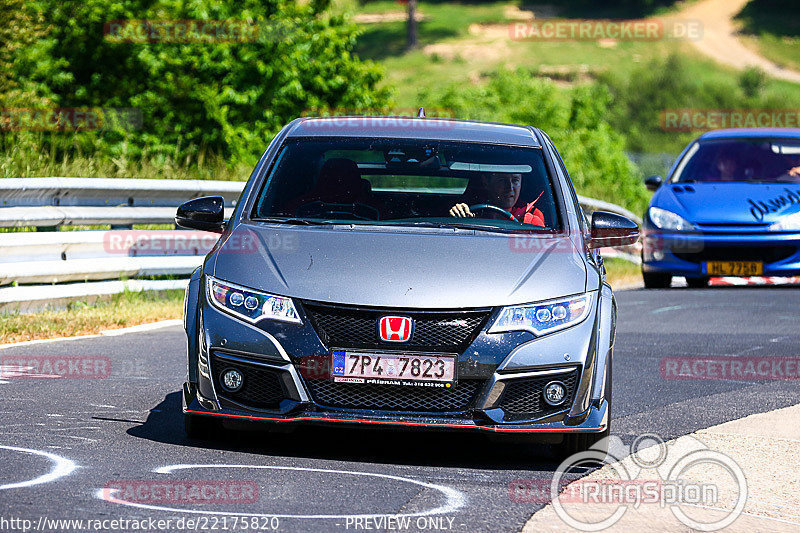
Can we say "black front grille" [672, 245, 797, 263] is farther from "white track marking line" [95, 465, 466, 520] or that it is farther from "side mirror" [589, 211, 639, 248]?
"white track marking line" [95, 465, 466, 520]

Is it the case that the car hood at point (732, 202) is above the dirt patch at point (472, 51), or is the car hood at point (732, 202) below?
above

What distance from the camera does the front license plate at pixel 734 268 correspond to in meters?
14.8

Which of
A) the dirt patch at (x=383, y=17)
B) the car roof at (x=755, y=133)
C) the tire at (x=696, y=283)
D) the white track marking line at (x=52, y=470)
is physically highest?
the white track marking line at (x=52, y=470)

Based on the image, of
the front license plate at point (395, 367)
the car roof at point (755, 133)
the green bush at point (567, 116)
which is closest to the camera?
the front license plate at point (395, 367)

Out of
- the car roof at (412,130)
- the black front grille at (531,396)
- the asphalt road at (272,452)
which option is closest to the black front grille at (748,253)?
the asphalt road at (272,452)

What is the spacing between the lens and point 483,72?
114 metres

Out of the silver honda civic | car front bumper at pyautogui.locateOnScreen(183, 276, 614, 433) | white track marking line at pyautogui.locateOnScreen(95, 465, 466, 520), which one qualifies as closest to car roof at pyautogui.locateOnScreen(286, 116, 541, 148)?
the silver honda civic

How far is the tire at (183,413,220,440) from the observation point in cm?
666

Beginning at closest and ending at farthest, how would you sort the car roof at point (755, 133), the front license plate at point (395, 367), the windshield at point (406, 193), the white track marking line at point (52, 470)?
the white track marking line at point (52, 470)
the front license plate at point (395, 367)
the windshield at point (406, 193)
the car roof at point (755, 133)

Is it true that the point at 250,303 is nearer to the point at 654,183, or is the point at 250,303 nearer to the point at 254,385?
the point at 254,385

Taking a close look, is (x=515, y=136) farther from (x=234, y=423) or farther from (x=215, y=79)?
(x=215, y=79)

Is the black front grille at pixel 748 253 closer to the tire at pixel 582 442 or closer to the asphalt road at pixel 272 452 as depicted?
the asphalt road at pixel 272 452

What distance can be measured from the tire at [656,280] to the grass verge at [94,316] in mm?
5506

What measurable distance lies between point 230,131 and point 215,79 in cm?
206
